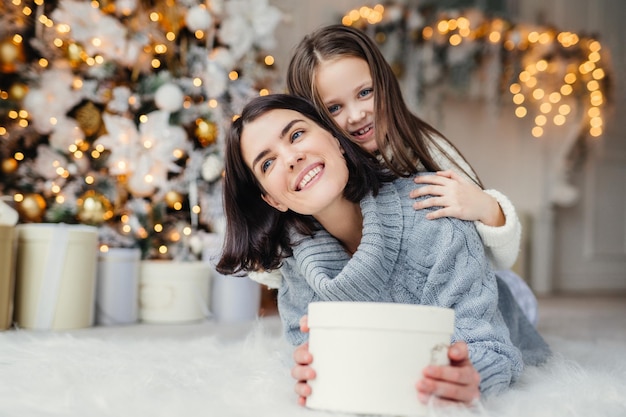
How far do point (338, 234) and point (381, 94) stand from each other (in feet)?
1.21

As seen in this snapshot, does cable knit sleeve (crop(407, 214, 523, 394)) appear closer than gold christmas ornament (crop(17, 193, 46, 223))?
Yes

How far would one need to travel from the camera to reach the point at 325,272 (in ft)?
3.93

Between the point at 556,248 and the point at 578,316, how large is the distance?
142cm

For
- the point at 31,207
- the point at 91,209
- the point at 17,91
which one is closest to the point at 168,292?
the point at 91,209

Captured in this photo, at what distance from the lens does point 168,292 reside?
2.14m

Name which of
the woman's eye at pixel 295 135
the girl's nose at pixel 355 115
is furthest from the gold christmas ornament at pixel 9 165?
the woman's eye at pixel 295 135

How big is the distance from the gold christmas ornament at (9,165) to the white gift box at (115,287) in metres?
0.42

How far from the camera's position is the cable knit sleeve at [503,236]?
1238mm

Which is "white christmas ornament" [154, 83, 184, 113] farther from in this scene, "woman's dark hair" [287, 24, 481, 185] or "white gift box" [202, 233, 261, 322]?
"woman's dark hair" [287, 24, 481, 185]

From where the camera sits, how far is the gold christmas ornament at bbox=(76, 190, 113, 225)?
216 centimetres

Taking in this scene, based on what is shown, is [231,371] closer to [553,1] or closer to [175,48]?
[175,48]

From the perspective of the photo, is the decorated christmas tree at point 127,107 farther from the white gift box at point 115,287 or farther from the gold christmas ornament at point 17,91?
the white gift box at point 115,287

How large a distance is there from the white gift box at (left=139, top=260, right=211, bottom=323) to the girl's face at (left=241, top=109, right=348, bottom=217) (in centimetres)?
99

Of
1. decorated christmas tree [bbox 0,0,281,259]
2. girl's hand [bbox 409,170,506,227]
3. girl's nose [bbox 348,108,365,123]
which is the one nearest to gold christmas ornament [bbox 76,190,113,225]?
decorated christmas tree [bbox 0,0,281,259]
